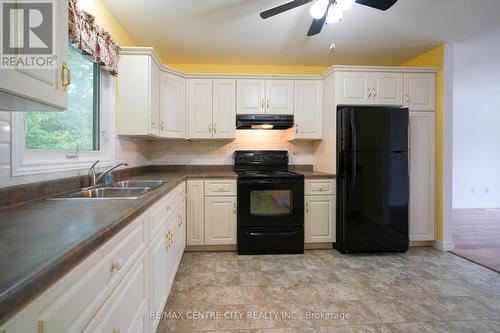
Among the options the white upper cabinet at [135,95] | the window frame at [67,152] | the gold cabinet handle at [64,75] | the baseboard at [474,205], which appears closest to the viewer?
the gold cabinet handle at [64,75]

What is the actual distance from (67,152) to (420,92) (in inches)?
141

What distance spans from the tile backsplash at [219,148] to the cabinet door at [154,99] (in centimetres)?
65

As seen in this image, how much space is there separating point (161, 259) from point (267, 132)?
221cm

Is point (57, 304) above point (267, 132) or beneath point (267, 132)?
beneath

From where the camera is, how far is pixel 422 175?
285cm

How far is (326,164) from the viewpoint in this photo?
2.97 metres

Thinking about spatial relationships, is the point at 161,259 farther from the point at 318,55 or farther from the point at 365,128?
the point at 318,55

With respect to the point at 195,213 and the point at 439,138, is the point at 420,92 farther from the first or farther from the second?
the point at 195,213

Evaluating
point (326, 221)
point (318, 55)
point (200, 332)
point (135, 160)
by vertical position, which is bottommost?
point (200, 332)

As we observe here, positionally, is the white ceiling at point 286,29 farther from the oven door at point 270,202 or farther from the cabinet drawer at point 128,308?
the cabinet drawer at point 128,308

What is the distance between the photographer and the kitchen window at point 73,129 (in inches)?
49.0

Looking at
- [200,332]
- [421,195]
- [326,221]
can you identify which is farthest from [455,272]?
[200,332]

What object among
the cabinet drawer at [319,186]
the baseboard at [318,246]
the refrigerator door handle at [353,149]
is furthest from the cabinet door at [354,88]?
the baseboard at [318,246]

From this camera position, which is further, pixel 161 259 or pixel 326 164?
pixel 326 164
